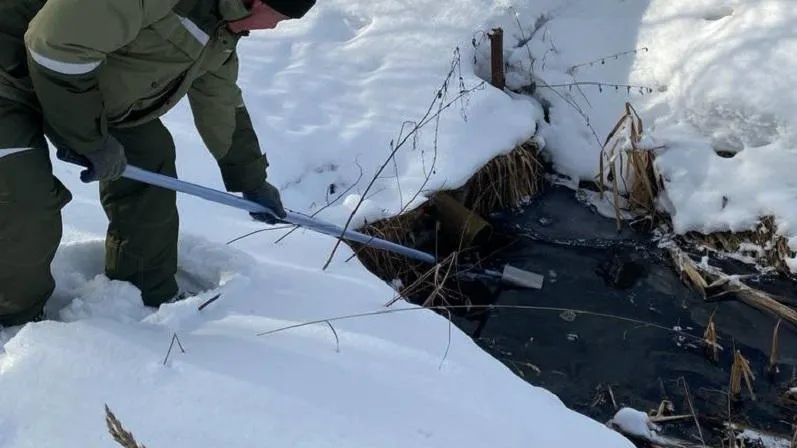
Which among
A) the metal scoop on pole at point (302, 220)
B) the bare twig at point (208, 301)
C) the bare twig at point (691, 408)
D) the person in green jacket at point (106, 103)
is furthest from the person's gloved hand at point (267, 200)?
the bare twig at point (691, 408)

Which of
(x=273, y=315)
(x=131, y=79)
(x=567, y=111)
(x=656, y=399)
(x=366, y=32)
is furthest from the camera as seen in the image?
(x=366, y=32)

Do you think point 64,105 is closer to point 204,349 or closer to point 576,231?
point 204,349

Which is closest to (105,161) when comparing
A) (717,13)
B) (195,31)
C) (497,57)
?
(195,31)

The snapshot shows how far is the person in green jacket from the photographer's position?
76.8 inches

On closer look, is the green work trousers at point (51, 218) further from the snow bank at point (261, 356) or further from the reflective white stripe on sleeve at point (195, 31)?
the reflective white stripe on sleeve at point (195, 31)

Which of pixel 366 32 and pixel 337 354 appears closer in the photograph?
pixel 337 354

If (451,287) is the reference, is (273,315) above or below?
above

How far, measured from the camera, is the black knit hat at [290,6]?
202cm

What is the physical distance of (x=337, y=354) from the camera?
2408 millimetres

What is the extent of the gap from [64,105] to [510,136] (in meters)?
2.97

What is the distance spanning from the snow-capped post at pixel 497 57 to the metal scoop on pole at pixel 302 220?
4.46 feet

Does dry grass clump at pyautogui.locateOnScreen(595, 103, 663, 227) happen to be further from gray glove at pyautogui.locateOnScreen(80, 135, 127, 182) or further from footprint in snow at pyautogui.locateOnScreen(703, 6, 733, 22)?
gray glove at pyautogui.locateOnScreen(80, 135, 127, 182)

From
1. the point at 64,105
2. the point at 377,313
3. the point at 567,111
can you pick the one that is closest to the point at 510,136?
the point at 567,111

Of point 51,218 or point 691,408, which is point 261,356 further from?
point 691,408
